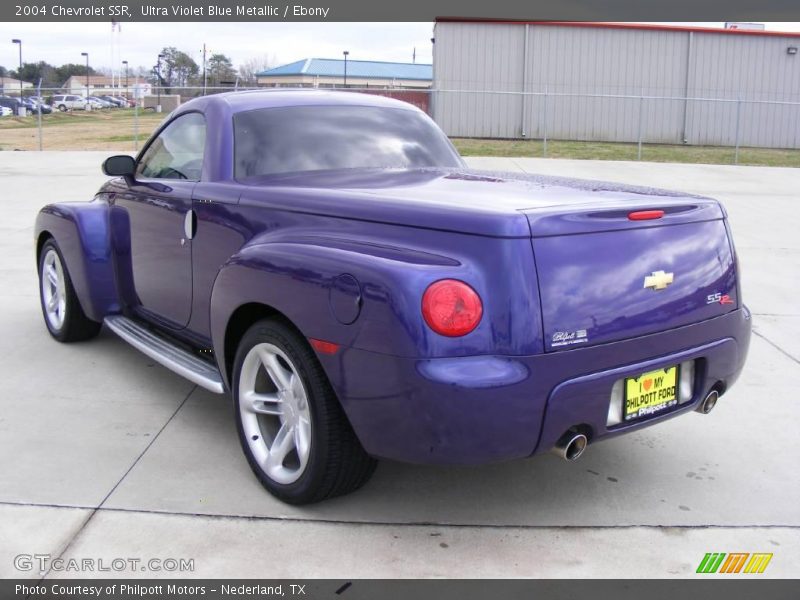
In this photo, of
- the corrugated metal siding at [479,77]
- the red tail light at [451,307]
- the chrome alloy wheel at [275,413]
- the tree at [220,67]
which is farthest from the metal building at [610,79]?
the tree at [220,67]

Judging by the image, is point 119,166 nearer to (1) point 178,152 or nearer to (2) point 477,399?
(1) point 178,152

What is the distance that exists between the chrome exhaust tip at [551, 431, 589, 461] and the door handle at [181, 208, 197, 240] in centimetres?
205

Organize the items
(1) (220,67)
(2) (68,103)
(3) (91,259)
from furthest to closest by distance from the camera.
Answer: (1) (220,67) < (2) (68,103) < (3) (91,259)

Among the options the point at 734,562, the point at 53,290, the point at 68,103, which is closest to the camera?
the point at 734,562

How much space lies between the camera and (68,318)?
543 centimetres

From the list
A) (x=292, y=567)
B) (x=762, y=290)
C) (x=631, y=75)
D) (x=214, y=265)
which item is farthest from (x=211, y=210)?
(x=631, y=75)

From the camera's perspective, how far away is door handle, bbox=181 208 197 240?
13.1 feet

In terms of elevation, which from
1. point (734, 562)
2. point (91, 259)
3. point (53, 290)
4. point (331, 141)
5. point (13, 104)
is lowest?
point (734, 562)

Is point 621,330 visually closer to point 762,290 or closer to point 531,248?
point 531,248

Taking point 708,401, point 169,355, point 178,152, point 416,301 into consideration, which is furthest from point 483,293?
point 178,152

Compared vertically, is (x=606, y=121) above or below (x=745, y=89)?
below

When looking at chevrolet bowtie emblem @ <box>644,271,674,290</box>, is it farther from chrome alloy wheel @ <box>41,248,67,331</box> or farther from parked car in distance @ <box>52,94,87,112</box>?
parked car in distance @ <box>52,94,87,112</box>

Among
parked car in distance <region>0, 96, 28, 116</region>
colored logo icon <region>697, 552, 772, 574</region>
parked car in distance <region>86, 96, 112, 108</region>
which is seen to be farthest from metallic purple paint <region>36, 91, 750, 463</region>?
parked car in distance <region>86, 96, 112, 108</region>

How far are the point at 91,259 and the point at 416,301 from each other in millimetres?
2927
